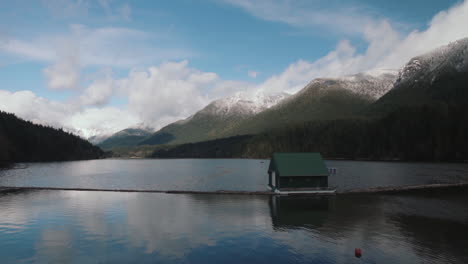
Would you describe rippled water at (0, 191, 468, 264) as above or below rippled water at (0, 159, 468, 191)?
below

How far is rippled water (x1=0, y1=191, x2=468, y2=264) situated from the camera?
24250mm

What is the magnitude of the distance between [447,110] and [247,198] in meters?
141

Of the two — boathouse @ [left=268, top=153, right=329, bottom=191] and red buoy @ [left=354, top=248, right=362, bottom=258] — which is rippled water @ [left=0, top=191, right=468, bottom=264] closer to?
red buoy @ [left=354, top=248, right=362, bottom=258]

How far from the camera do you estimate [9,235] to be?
3019cm

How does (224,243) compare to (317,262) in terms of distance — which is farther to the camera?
(224,243)

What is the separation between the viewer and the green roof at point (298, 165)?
55125 mm

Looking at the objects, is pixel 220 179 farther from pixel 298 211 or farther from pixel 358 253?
pixel 358 253

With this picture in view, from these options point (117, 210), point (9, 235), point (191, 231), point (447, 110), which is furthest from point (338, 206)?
point (447, 110)

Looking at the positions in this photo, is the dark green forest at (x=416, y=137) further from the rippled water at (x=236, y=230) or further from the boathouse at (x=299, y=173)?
the boathouse at (x=299, y=173)

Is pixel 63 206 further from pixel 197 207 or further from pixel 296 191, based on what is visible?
pixel 296 191

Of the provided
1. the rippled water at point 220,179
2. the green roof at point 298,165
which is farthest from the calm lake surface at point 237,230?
the rippled water at point 220,179

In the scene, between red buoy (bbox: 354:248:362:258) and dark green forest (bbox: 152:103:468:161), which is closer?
red buoy (bbox: 354:248:362:258)

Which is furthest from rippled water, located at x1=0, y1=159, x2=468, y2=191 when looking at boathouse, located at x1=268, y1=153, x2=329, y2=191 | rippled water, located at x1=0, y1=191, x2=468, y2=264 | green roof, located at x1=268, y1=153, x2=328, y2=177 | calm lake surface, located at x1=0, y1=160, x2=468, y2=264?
rippled water, located at x1=0, y1=191, x2=468, y2=264

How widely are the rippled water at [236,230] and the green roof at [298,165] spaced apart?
20.8ft
